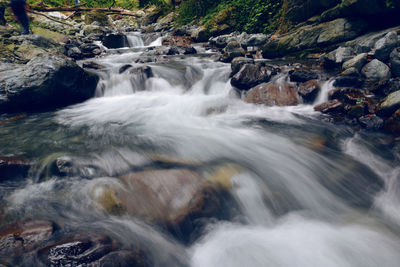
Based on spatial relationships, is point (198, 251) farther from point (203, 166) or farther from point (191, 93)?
point (191, 93)

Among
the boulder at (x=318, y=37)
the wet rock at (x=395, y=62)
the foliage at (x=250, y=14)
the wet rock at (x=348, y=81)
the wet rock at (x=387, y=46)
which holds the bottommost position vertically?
the wet rock at (x=348, y=81)

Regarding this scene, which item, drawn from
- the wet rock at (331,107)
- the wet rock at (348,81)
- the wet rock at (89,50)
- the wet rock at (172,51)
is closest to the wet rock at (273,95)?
the wet rock at (331,107)

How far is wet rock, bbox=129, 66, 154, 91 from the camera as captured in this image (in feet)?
28.2

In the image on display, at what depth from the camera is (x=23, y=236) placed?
6.94ft

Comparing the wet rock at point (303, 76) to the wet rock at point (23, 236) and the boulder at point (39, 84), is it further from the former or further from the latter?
the boulder at point (39, 84)

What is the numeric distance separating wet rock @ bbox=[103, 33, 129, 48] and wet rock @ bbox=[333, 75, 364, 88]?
1719 cm

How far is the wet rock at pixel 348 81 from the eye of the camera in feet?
19.5

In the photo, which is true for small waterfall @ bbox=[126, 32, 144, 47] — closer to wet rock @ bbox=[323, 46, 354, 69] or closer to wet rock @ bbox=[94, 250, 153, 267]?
wet rock @ bbox=[323, 46, 354, 69]

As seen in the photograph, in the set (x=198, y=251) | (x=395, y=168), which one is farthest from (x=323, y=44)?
(x=198, y=251)

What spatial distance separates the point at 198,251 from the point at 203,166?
146 centimetres

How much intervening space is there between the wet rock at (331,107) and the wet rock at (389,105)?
0.82m

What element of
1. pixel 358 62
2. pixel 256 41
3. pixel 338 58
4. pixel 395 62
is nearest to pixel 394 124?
pixel 395 62

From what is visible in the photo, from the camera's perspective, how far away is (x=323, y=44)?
31.0 ft

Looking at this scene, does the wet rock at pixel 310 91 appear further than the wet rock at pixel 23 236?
Yes
